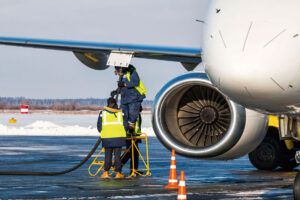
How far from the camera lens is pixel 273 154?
17500 millimetres

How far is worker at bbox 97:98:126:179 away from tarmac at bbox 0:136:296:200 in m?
0.43

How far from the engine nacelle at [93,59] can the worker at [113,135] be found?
1887 mm

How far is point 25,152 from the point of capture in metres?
23.9

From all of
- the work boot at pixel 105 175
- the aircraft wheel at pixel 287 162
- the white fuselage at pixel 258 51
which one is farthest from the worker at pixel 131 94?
the white fuselage at pixel 258 51

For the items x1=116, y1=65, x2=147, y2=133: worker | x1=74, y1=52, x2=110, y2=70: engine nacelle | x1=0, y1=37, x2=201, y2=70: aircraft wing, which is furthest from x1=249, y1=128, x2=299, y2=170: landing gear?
x1=74, y1=52, x2=110, y2=70: engine nacelle

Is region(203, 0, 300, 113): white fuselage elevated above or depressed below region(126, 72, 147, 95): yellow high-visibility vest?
below

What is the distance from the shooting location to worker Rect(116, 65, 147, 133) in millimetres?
16844

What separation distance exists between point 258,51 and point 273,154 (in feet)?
29.1

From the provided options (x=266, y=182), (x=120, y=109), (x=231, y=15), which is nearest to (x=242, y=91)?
(x=231, y=15)

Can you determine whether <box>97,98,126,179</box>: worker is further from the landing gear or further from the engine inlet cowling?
the landing gear

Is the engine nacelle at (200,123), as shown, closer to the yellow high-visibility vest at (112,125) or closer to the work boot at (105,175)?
the yellow high-visibility vest at (112,125)

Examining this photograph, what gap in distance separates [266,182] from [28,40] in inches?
233

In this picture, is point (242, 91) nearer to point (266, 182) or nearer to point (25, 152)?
point (266, 182)

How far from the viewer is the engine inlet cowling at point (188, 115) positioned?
13720 millimetres
